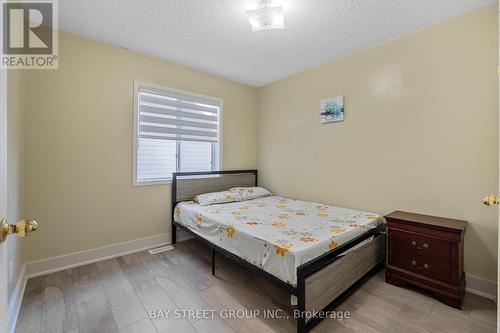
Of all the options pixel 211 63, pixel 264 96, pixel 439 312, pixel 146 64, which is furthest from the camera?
pixel 264 96

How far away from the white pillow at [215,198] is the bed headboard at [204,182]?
17 centimetres

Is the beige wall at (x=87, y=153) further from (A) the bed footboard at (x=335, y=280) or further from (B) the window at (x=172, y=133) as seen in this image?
(A) the bed footboard at (x=335, y=280)

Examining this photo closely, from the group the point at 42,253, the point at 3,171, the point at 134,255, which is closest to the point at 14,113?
the point at 42,253

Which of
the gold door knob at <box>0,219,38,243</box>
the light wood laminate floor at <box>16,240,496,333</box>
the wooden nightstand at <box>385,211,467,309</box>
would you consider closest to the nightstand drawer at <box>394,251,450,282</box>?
the wooden nightstand at <box>385,211,467,309</box>

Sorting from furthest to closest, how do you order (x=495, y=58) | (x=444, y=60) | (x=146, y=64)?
1. (x=146, y=64)
2. (x=444, y=60)
3. (x=495, y=58)

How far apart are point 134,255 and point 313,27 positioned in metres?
3.24

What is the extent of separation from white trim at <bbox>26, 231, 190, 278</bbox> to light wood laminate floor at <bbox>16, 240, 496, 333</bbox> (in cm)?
10

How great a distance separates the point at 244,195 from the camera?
11.3 feet

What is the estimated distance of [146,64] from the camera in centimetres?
297

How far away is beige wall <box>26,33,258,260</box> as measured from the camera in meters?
2.31

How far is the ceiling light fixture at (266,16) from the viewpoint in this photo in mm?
1871

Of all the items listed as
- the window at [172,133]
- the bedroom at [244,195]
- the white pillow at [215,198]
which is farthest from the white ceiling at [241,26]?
the white pillow at [215,198]

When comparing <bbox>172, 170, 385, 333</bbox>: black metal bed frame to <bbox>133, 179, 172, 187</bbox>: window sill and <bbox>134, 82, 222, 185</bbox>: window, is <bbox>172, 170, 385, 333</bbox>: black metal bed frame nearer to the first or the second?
<bbox>133, 179, 172, 187</bbox>: window sill

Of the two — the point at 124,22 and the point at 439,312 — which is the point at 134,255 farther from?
the point at 439,312
